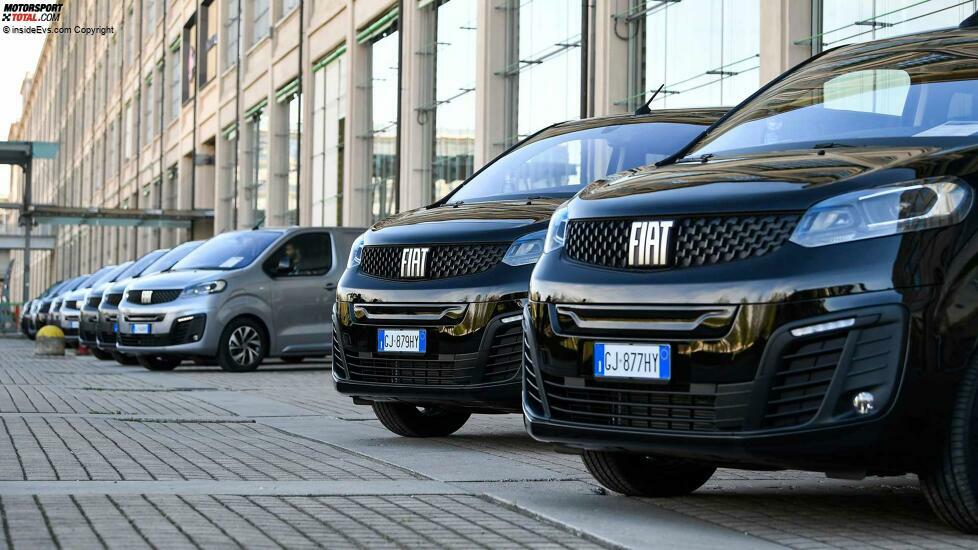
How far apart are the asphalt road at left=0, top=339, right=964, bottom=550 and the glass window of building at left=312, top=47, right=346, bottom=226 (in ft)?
76.7

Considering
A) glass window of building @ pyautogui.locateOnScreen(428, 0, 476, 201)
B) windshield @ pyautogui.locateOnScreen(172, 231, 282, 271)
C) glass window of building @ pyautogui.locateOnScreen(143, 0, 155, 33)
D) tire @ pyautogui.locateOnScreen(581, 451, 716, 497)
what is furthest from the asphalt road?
glass window of building @ pyautogui.locateOnScreen(143, 0, 155, 33)

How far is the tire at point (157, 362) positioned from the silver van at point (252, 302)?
72cm

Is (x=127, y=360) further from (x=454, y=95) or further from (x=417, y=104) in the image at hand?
(x=417, y=104)

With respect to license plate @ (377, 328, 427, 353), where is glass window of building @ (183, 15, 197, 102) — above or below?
above

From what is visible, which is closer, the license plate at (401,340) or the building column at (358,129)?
the license plate at (401,340)

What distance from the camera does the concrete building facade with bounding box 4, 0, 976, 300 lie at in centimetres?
1736

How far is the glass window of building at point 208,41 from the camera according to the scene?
46969 millimetres

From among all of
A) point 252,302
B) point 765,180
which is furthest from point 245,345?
point 765,180

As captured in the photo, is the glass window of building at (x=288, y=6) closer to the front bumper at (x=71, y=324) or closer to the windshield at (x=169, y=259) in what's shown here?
the front bumper at (x=71, y=324)

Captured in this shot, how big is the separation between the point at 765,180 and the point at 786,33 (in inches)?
427

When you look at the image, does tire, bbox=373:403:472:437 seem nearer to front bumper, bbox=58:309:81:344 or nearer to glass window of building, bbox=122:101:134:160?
front bumper, bbox=58:309:81:344

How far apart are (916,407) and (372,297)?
3.82 meters

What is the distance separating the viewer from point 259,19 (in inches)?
1638

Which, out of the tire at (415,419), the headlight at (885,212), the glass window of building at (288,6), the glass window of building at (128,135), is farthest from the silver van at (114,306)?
the glass window of building at (128,135)
